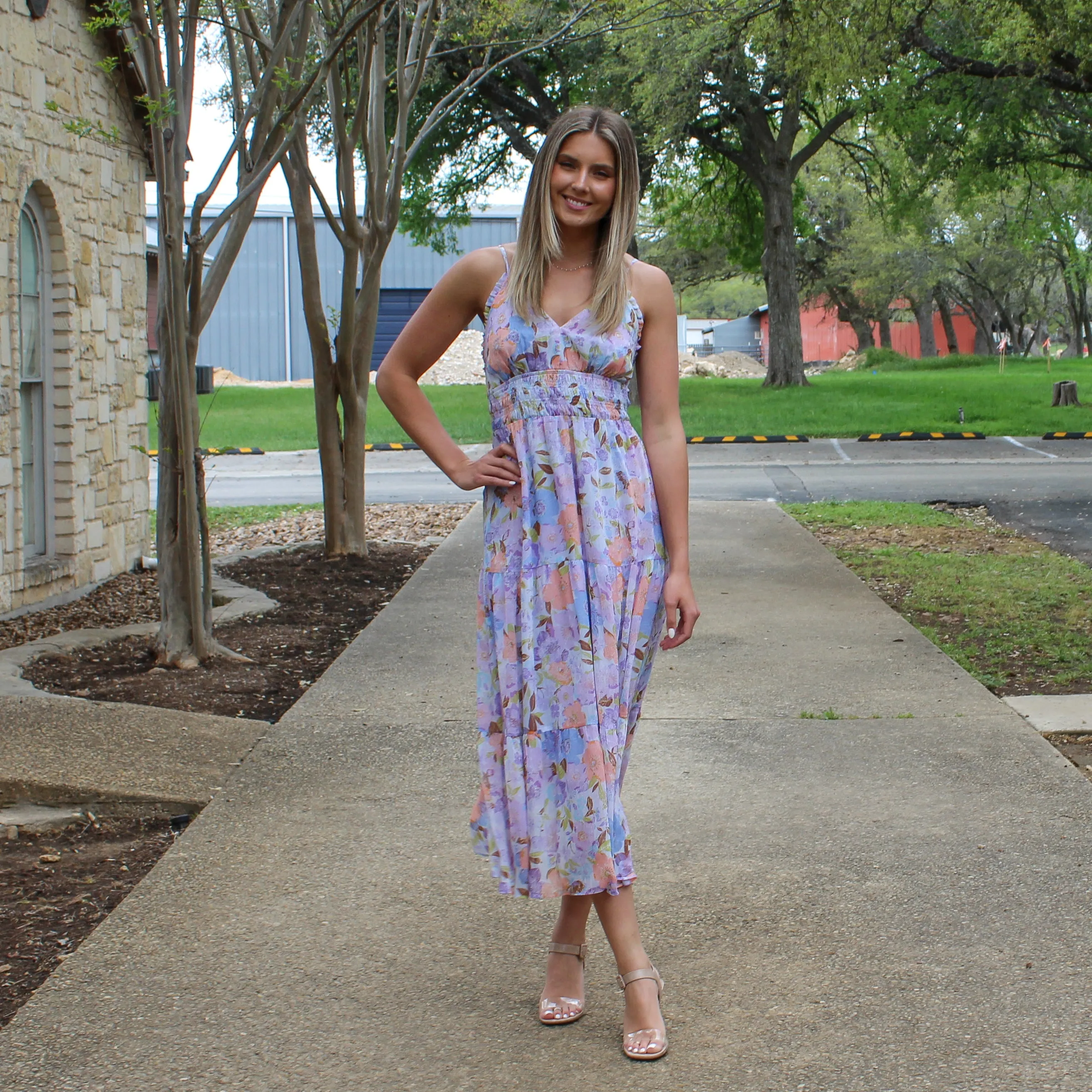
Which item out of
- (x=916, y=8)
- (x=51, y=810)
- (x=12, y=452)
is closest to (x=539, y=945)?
(x=51, y=810)

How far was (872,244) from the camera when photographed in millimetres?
52344

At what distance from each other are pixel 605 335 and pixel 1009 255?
5929 cm

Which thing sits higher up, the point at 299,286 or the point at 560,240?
the point at 299,286

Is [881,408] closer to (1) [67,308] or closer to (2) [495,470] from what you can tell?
(1) [67,308]

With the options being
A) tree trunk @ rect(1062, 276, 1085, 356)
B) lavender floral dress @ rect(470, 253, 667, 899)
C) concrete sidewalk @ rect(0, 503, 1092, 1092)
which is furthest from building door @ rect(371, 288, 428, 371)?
lavender floral dress @ rect(470, 253, 667, 899)

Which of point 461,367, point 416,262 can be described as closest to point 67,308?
point 416,262

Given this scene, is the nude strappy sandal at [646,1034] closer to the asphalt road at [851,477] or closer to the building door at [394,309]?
the asphalt road at [851,477]

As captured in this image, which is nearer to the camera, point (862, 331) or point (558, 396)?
point (558, 396)

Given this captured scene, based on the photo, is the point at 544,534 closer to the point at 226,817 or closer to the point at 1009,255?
the point at 226,817

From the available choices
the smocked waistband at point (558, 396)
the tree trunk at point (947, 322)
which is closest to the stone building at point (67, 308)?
the smocked waistband at point (558, 396)

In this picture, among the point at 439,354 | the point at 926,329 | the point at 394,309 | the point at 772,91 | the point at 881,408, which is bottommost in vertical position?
the point at 439,354

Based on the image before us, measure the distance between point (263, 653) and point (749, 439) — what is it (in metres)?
15.6

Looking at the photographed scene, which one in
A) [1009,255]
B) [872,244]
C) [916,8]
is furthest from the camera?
[1009,255]

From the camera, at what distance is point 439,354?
318cm
